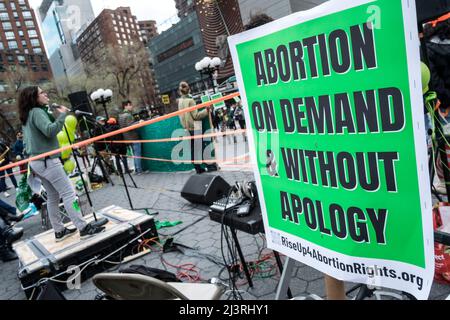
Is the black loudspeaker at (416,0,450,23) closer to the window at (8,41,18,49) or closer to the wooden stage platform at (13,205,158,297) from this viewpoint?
the wooden stage platform at (13,205,158,297)

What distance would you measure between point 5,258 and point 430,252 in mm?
5475

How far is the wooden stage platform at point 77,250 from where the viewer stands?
10.9ft

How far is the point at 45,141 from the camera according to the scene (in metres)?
3.61

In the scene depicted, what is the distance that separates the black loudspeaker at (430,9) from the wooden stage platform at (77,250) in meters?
3.51

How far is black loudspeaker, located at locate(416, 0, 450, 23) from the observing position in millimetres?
2535

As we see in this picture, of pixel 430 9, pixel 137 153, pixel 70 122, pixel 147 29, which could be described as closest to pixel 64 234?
pixel 70 122

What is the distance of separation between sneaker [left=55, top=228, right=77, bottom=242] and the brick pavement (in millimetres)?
681

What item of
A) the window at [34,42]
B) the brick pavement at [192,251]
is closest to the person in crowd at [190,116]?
the brick pavement at [192,251]

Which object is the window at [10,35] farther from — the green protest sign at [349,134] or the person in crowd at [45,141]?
the green protest sign at [349,134]

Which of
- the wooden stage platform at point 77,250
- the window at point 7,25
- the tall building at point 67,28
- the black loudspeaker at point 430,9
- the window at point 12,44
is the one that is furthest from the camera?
the window at point 12,44

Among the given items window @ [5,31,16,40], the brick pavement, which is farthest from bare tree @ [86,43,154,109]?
window @ [5,31,16,40]

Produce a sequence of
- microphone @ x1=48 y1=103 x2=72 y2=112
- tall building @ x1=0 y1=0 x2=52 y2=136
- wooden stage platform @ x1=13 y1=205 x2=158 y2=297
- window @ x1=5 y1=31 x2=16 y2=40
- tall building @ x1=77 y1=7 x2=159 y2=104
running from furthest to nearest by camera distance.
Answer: window @ x1=5 y1=31 x2=16 y2=40, tall building @ x1=0 y1=0 x2=52 y2=136, tall building @ x1=77 y1=7 x2=159 y2=104, microphone @ x1=48 y1=103 x2=72 y2=112, wooden stage platform @ x1=13 y1=205 x2=158 y2=297
